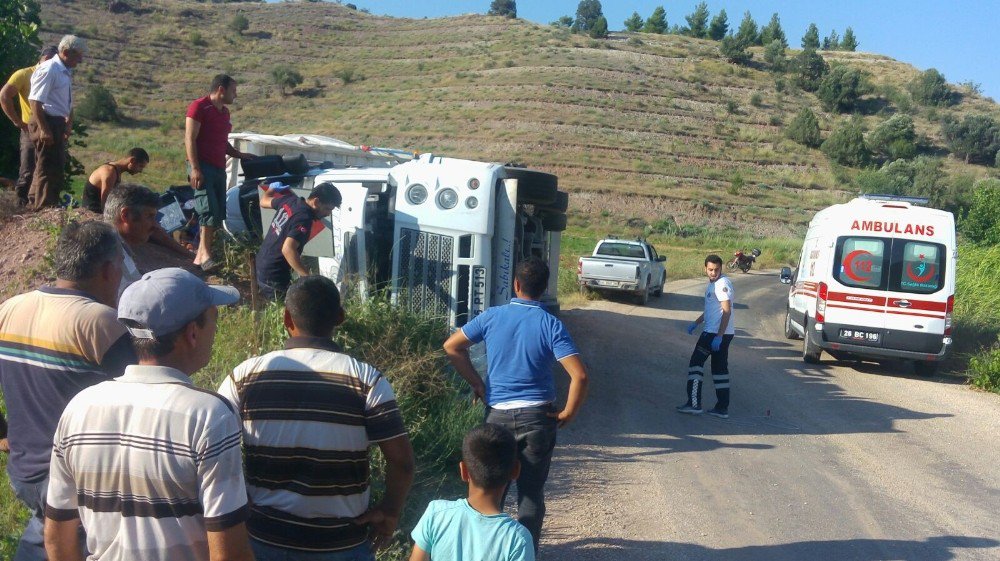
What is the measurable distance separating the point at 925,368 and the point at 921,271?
165cm

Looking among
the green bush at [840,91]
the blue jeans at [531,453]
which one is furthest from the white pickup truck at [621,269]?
the green bush at [840,91]

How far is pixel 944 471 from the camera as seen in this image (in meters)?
8.39

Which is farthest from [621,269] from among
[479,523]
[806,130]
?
[806,130]

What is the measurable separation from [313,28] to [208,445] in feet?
272

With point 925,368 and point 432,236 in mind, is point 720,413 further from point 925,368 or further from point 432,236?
point 925,368

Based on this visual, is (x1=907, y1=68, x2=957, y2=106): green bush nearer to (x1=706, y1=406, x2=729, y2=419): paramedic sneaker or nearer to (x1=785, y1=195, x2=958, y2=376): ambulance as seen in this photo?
(x1=785, y1=195, x2=958, y2=376): ambulance

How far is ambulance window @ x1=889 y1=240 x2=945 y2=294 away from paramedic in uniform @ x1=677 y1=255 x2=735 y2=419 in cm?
502

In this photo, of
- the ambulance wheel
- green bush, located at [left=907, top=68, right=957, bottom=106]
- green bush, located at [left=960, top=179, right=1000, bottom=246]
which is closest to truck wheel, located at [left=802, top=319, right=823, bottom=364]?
the ambulance wheel

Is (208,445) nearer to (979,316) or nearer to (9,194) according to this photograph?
(9,194)

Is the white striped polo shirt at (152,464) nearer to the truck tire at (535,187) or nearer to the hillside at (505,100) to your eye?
the truck tire at (535,187)

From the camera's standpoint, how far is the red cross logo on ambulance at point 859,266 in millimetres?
13750

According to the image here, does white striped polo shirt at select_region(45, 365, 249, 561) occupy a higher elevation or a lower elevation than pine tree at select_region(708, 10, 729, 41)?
lower

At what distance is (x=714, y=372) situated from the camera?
999cm

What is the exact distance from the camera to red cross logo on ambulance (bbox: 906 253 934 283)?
44.3 ft
